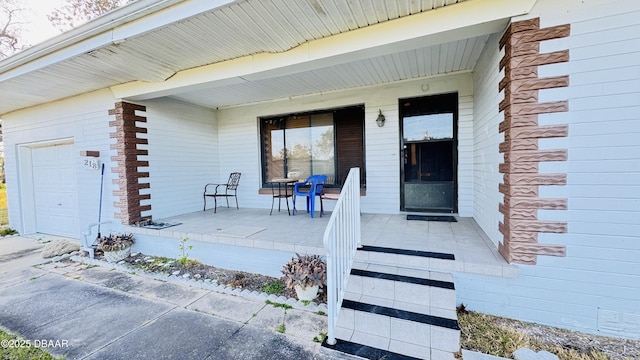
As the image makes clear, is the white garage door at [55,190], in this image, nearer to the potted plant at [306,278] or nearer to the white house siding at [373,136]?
the white house siding at [373,136]

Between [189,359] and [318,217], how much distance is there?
299cm

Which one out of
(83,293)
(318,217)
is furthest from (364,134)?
(83,293)

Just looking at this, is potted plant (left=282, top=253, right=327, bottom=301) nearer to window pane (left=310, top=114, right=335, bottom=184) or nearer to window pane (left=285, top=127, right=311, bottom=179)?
window pane (left=310, top=114, right=335, bottom=184)

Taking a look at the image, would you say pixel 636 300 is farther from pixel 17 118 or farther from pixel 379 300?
pixel 17 118

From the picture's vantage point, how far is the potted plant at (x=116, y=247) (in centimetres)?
398

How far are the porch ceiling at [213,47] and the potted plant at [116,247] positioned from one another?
2548mm

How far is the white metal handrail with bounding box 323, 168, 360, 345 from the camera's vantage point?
6.58 ft

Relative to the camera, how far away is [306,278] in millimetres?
2629

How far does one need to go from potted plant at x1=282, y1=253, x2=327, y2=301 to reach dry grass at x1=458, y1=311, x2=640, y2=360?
4.39 ft

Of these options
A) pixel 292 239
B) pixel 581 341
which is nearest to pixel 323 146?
pixel 292 239

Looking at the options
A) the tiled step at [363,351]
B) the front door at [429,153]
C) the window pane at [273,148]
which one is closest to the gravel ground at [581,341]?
the tiled step at [363,351]

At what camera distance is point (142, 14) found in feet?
8.41

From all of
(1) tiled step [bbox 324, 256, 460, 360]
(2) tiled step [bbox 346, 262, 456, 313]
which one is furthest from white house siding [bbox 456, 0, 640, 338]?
(1) tiled step [bbox 324, 256, 460, 360]

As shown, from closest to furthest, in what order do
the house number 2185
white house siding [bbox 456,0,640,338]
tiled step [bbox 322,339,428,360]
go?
tiled step [bbox 322,339,428,360]
white house siding [bbox 456,0,640,338]
the house number 2185
